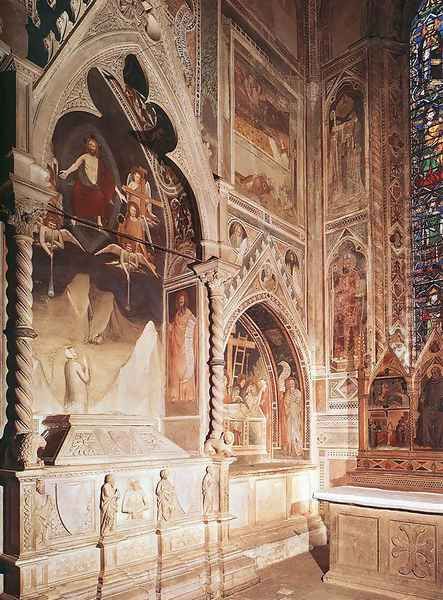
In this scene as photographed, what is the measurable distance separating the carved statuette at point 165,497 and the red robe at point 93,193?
3051 mm

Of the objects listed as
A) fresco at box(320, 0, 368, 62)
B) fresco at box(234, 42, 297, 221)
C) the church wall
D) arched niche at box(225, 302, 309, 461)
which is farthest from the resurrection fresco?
fresco at box(320, 0, 368, 62)

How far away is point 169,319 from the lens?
25.4 ft

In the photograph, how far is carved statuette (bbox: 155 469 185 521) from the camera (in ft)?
20.5

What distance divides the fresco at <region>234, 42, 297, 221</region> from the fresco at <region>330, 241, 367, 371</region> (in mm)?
1145

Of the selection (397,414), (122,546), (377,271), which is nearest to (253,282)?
(377,271)

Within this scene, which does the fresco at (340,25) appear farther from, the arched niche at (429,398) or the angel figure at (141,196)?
the arched niche at (429,398)

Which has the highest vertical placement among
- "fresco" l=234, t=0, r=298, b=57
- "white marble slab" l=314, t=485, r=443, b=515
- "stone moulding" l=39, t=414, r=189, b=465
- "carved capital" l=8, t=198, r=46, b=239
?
"fresco" l=234, t=0, r=298, b=57

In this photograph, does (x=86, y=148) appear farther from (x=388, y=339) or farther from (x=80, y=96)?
(x=388, y=339)

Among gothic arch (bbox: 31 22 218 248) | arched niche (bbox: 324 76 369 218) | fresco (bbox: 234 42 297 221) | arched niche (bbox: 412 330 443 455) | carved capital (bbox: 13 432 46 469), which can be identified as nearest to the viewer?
carved capital (bbox: 13 432 46 469)

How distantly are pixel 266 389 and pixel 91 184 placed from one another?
14.8 feet

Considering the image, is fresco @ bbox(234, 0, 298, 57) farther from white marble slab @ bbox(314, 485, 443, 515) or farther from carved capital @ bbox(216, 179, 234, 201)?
white marble slab @ bbox(314, 485, 443, 515)

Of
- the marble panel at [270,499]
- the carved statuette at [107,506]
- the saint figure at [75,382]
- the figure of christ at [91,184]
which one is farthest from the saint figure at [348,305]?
the carved statuette at [107,506]

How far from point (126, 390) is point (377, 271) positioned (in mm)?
4551

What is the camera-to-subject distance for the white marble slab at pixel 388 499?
6219 millimetres
